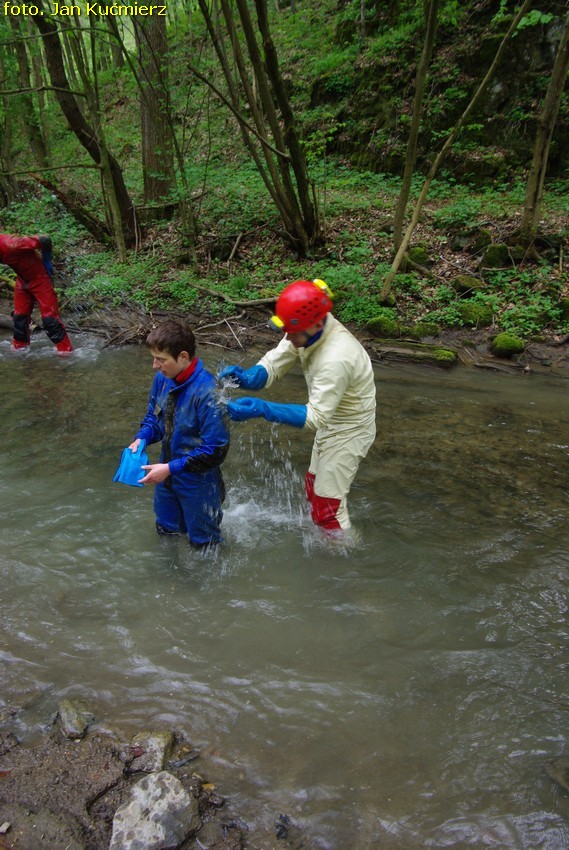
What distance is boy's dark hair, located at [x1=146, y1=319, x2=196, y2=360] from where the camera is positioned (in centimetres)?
287

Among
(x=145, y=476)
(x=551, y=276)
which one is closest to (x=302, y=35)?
(x=551, y=276)

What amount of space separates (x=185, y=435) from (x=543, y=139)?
30.6ft

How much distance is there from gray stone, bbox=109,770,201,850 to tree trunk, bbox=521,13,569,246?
10035mm

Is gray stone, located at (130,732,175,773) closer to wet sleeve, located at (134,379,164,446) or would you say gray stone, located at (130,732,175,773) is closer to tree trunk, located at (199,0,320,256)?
wet sleeve, located at (134,379,164,446)

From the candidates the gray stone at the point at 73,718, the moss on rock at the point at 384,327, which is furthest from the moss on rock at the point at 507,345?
the gray stone at the point at 73,718

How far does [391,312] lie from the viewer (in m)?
8.79

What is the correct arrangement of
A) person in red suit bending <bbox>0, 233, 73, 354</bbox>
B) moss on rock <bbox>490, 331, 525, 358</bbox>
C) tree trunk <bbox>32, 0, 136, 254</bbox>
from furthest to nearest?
tree trunk <bbox>32, 0, 136, 254</bbox>, moss on rock <bbox>490, 331, 525, 358</bbox>, person in red suit bending <bbox>0, 233, 73, 354</bbox>

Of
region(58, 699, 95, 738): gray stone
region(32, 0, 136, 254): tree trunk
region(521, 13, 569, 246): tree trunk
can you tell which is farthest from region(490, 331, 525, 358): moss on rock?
region(32, 0, 136, 254): tree trunk

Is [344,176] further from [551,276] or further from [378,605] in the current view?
[378,605]

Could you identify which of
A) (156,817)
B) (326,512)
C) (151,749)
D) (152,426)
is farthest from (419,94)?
(156,817)

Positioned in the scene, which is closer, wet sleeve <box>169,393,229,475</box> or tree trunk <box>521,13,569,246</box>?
wet sleeve <box>169,393,229,475</box>

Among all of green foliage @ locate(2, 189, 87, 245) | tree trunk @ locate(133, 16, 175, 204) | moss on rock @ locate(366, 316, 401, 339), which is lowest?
moss on rock @ locate(366, 316, 401, 339)

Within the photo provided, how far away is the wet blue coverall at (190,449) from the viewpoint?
9.79 feet

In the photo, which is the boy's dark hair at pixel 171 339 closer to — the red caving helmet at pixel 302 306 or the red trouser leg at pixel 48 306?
the red caving helmet at pixel 302 306
